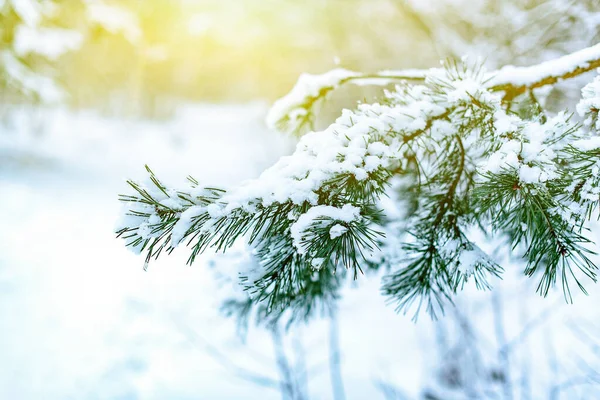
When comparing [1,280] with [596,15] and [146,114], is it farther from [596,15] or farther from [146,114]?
[146,114]

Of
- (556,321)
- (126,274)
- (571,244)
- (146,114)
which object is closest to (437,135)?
(571,244)

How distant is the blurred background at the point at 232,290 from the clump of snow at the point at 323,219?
1.26 ft

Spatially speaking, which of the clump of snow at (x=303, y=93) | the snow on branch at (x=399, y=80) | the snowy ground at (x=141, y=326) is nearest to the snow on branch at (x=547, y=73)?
the snow on branch at (x=399, y=80)

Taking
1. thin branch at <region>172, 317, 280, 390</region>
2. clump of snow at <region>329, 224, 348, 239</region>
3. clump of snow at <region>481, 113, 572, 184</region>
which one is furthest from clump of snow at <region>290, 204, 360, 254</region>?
thin branch at <region>172, 317, 280, 390</region>

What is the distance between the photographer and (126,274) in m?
5.64

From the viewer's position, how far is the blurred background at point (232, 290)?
3.06 meters

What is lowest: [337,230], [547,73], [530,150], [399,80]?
[337,230]

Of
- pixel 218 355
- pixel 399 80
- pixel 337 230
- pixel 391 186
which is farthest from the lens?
pixel 218 355

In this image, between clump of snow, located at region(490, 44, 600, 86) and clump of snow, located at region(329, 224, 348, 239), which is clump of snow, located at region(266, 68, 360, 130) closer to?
clump of snow, located at region(490, 44, 600, 86)

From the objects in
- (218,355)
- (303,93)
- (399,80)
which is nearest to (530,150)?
(399,80)

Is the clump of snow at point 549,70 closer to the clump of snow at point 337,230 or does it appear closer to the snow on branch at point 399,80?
the snow on branch at point 399,80

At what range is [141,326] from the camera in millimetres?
4723

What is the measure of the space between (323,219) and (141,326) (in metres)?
4.61

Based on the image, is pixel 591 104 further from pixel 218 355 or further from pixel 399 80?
pixel 218 355
